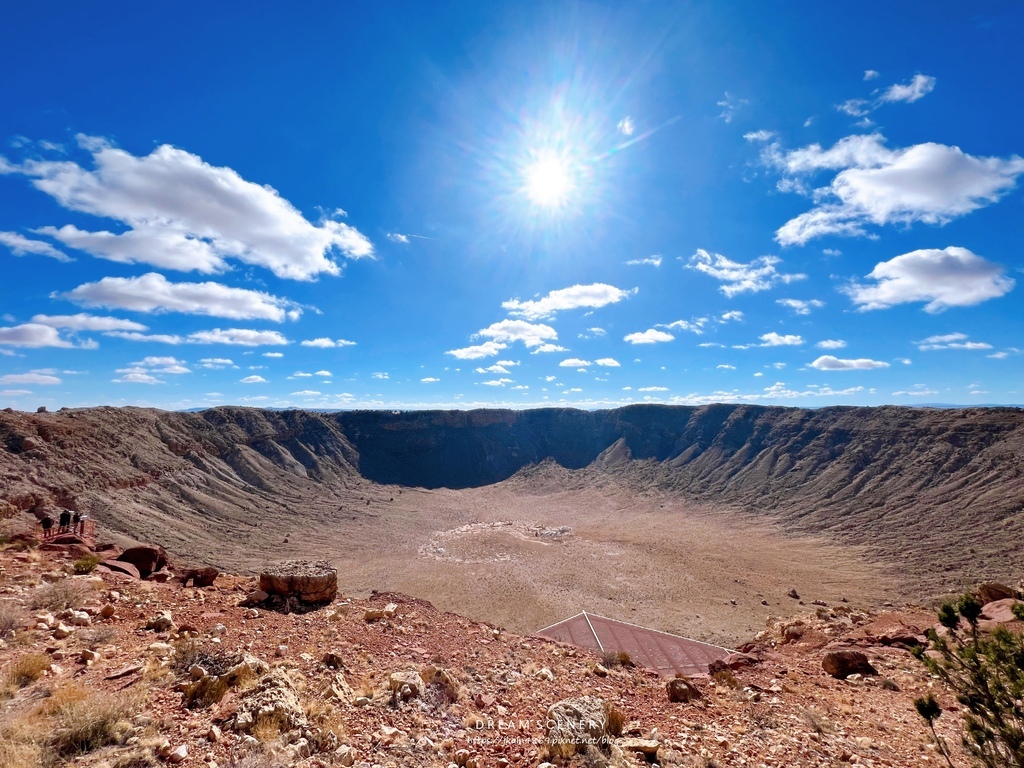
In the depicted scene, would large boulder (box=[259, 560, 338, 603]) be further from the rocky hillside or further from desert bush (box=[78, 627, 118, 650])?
the rocky hillside

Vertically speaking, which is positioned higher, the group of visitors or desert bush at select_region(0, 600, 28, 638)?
desert bush at select_region(0, 600, 28, 638)

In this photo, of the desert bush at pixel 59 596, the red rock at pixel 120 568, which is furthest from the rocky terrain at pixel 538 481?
the desert bush at pixel 59 596

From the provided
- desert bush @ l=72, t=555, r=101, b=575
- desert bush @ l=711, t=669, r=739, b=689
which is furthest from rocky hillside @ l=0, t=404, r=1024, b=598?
desert bush @ l=711, t=669, r=739, b=689

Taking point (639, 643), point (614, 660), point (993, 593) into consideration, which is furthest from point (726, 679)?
point (639, 643)

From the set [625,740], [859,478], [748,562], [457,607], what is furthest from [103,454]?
[859,478]

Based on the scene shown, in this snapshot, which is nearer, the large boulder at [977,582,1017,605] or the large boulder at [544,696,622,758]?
the large boulder at [544,696,622,758]

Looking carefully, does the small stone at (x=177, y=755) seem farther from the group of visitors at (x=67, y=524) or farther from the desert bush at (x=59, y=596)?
the group of visitors at (x=67, y=524)
